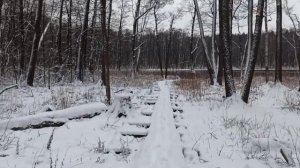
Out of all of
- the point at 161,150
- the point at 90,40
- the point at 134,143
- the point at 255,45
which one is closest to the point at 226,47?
the point at 255,45

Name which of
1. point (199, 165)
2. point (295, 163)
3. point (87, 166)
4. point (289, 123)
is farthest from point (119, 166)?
point (289, 123)

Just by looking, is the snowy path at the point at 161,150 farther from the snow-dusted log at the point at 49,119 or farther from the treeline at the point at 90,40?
the treeline at the point at 90,40

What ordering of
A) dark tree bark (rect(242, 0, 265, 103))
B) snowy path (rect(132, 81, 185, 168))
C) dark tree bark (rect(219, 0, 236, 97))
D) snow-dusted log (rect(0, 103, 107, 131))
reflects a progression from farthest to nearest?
dark tree bark (rect(219, 0, 236, 97)) < dark tree bark (rect(242, 0, 265, 103)) < snow-dusted log (rect(0, 103, 107, 131)) < snowy path (rect(132, 81, 185, 168))

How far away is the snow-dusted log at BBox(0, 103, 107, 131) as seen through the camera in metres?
5.31

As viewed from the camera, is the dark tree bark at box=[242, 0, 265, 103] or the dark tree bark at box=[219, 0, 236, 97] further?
the dark tree bark at box=[219, 0, 236, 97]

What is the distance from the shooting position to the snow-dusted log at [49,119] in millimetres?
5306

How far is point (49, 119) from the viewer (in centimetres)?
565

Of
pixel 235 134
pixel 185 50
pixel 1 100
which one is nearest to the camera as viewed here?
pixel 235 134

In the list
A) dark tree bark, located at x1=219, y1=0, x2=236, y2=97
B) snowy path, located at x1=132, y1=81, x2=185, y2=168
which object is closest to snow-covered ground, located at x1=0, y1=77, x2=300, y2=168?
snowy path, located at x1=132, y1=81, x2=185, y2=168

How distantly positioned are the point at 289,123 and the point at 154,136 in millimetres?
3897

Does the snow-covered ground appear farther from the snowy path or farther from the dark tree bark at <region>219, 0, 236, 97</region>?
the dark tree bark at <region>219, 0, 236, 97</region>

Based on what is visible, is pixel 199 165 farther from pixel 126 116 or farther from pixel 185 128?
pixel 126 116

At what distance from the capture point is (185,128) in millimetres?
5949

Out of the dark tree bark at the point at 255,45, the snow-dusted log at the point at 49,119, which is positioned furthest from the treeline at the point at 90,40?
the snow-dusted log at the point at 49,119
